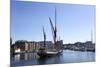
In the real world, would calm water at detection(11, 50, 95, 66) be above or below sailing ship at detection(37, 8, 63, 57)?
below

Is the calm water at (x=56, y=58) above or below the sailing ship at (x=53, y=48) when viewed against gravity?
below

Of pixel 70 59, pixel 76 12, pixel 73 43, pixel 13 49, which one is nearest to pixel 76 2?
pixel 76 12

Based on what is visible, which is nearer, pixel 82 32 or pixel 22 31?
pixel 22 31

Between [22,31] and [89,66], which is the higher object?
[22,31]

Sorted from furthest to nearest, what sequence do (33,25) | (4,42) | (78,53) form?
(78,53) < (33,25) < (4,42)

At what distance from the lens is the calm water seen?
7.07 feet

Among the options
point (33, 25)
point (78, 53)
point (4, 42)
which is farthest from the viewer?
point (78, 53)

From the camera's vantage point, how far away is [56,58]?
2.27 m

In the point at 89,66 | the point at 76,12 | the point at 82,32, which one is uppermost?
the point at 76,12

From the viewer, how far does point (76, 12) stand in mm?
2361

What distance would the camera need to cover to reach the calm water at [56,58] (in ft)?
7.07

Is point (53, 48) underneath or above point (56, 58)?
above
